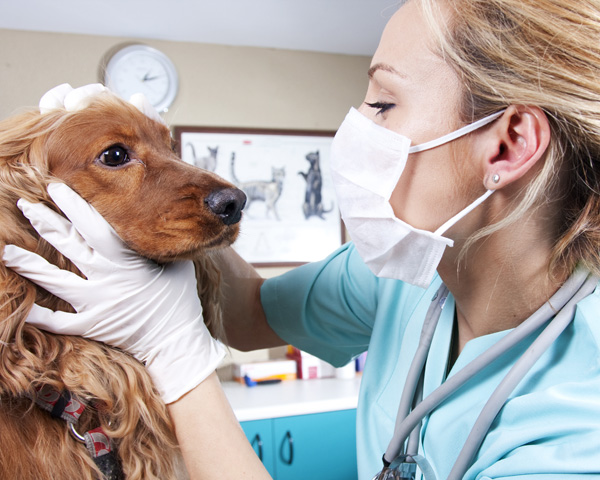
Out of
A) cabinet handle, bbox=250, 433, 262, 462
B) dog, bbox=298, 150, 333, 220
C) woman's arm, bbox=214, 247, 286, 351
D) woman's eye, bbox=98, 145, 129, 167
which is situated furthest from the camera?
dog, bbox=298, 150, 333, 220

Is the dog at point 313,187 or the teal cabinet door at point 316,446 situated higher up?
the dog at point 313,187

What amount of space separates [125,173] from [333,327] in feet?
1.97

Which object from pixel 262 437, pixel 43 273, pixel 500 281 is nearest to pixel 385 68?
pixel 500 281

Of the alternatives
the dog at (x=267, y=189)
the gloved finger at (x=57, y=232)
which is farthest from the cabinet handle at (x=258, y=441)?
the gloved finger at (x=57, y=232)

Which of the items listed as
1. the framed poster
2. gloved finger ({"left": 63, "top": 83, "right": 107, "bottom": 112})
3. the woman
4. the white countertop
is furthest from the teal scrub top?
the framed poster

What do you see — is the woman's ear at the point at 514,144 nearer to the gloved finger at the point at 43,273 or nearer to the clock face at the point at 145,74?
the gloved finger at the point at 43,273

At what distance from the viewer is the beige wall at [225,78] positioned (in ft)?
8.75

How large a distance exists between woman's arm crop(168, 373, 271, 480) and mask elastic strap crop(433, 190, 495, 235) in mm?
448

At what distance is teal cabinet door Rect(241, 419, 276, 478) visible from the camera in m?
2.22

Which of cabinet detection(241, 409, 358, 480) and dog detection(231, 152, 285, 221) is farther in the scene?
dog detection(231, 152, 285, 221)

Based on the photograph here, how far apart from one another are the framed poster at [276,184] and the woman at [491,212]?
2.01 meters

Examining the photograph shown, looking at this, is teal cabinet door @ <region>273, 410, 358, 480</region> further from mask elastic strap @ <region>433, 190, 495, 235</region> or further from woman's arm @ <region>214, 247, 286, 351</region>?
mask elastic strap @ <region>433, 190, 495, 235</region>

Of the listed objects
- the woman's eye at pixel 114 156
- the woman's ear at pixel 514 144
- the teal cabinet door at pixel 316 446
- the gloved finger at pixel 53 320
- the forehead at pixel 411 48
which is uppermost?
the forehead at pixel 411 48

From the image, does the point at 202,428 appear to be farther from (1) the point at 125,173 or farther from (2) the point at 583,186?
(2) the point at 583,186
